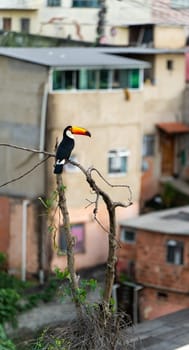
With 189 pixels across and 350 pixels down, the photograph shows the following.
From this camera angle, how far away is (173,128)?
82.3 feet

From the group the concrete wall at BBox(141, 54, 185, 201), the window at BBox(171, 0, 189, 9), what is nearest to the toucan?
the concrete wall at BBox(141, 54, 185, 201)

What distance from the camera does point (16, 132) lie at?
Result: 66.4 feet

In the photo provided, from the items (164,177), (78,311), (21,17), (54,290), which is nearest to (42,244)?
(54,290)

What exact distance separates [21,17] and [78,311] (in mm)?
18769

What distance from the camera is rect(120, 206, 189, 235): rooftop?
59.4 ft

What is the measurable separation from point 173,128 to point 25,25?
471 centimetres

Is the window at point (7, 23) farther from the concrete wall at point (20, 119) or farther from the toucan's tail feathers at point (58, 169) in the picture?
the toucan's tail feathers at point (58, 169)

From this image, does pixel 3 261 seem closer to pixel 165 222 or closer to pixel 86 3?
pixel 165 222

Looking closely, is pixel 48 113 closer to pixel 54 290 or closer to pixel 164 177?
pixel 54 290

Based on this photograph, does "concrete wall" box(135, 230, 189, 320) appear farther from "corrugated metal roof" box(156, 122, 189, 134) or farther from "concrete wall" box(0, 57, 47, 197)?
"corrugated metal roof" box(156, 122, 189, 134)

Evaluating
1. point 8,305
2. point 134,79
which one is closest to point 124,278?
point 8,305

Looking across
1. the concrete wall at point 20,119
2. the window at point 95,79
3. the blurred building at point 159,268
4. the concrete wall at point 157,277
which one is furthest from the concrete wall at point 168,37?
the concrete wall at point 157,277

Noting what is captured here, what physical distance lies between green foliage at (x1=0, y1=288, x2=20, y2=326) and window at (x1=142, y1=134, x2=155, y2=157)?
329 inches

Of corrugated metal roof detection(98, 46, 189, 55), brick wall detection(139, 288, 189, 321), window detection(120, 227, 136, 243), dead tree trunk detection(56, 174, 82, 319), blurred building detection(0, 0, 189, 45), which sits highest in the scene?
blurred building detection(0, 0, 189, 45)
